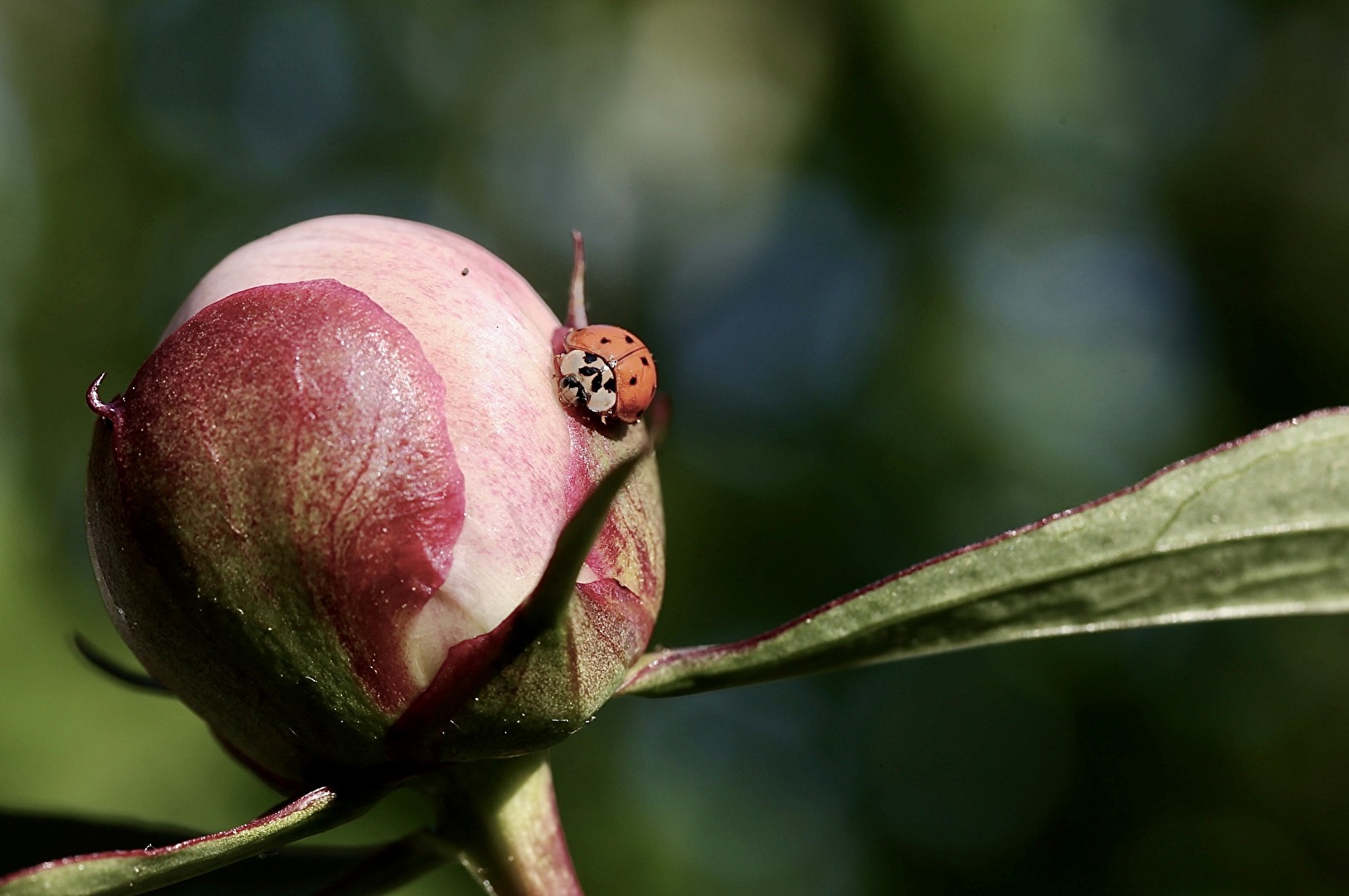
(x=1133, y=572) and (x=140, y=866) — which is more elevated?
(x=1133, y=572)

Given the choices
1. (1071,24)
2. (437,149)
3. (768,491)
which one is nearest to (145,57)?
(437,149)

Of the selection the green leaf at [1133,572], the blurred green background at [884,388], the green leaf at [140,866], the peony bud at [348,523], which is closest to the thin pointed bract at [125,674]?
the peony bud at [348,523]

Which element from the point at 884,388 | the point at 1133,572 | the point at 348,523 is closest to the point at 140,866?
the point at 348,523

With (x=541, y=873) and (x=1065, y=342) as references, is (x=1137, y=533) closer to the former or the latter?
(x=541, y=873)

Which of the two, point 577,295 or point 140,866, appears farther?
point 577,295

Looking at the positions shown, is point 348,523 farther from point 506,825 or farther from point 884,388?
point 884,388

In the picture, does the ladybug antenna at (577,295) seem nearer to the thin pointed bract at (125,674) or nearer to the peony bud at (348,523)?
the peony bud at (348,523)
